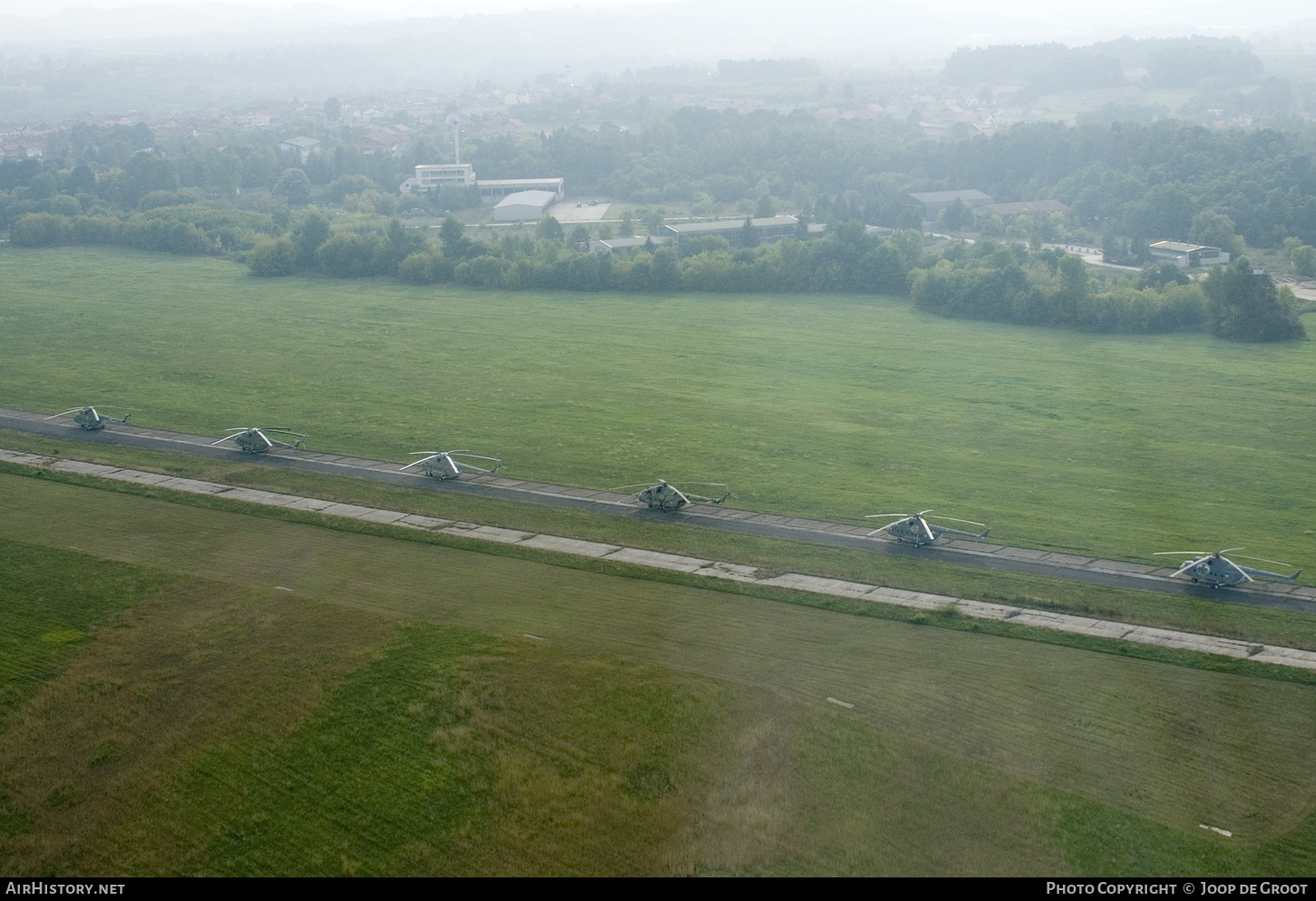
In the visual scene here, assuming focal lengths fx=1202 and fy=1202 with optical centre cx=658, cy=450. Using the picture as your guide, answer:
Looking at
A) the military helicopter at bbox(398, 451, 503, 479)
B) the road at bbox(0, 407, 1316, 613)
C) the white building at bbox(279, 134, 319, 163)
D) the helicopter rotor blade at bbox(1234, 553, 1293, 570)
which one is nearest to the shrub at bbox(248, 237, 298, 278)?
the road at bbox(0, 407, 1316, 613)

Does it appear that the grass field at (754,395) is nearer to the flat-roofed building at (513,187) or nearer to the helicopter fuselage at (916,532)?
the helicopter fuselage at (916,532)

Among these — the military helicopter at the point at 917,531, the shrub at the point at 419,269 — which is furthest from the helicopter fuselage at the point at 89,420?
the shrub at the point at 419,269

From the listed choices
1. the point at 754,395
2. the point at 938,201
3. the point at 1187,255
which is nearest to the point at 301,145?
the point at 938,201

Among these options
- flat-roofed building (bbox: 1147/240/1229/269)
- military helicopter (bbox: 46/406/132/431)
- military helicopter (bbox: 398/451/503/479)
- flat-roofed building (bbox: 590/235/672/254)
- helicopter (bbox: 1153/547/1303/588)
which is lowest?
military helicopter (bbox: 46/406/132/431)

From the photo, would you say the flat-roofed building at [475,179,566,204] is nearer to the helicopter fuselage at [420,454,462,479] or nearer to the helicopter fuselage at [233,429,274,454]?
the helicopter fuselage at [233,429,274,454]

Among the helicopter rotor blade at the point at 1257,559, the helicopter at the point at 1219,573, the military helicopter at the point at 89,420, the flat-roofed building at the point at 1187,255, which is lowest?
the military helicopter at the point at 89,420

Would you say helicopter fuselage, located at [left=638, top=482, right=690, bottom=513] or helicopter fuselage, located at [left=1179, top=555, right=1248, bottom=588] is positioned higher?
helicopter fuselage, located at [left=1179, top=555, right=1248, bottom=588]
